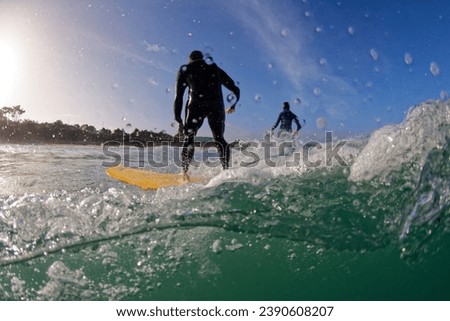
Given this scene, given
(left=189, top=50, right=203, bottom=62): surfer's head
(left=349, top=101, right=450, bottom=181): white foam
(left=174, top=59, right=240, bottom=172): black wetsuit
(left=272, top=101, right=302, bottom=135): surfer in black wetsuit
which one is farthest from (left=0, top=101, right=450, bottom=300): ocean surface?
(left=272, top=101, right=302, bottom=135): surfer in black wetsuit

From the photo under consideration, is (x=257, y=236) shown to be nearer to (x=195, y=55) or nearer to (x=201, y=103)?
(x=201, y=103)

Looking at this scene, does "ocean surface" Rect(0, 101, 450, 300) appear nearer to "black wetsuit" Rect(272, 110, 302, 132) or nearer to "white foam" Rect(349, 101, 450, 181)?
"white foam" Rect(349, 101, 450, 181)

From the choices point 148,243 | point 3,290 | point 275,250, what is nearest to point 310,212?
point 275,250

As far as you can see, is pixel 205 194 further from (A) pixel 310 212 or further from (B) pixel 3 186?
(B) pixel 3 186

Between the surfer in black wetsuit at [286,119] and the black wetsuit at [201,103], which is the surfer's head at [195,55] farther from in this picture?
the surfer in black wetsuit at [286,119]

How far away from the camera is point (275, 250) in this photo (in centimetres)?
296

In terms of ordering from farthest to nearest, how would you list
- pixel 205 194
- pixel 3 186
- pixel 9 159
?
pixel 9 159 → pixel 3 186 → pixel 205 194

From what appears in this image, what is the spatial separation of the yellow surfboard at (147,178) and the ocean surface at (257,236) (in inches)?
45.2

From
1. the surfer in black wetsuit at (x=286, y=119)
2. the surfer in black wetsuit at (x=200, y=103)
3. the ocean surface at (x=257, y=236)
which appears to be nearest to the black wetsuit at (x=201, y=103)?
the surfer in black wetsuit at (x=200, y=103)

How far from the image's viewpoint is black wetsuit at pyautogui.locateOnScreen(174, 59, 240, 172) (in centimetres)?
500

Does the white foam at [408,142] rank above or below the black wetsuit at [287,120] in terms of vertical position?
below

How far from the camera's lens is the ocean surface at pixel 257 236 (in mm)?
2863

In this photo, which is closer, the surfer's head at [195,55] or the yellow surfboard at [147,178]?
the yellow surfboard at [147,178]

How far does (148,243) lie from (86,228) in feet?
1.68
